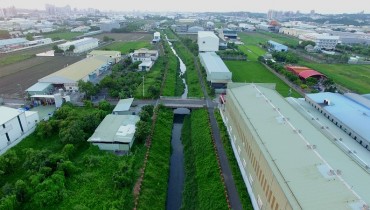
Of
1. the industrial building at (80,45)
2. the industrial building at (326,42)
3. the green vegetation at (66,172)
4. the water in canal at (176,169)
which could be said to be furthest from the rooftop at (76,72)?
the industrial building at (326,42)

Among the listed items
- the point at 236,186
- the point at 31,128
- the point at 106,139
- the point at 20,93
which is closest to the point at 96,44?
the point at 20,93

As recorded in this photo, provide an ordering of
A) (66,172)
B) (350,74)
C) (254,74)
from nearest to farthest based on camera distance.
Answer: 1. (66,172)
2. (254,74)
3. (350,74)

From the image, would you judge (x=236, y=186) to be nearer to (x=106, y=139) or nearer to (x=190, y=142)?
(x=190, y=142)

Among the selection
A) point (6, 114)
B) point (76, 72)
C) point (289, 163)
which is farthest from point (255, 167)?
point (76, 72)

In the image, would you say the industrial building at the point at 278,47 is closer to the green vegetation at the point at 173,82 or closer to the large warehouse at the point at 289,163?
the green vegetation at the point at 173,82

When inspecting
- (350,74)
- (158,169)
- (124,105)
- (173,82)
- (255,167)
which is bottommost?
(158,169)

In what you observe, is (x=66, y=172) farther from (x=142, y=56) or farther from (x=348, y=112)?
(x=142, y=56)
